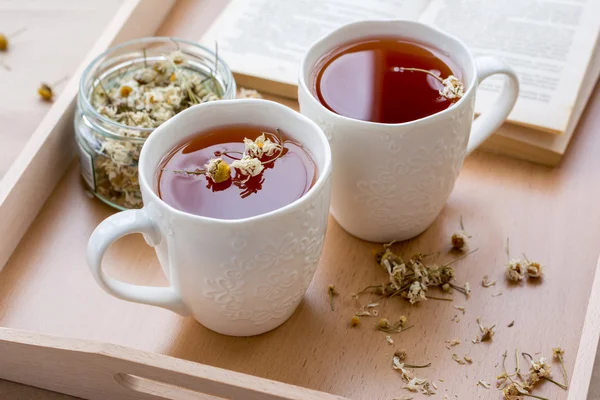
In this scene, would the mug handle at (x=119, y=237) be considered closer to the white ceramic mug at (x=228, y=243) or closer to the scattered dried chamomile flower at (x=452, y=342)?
the white ceramic mug at (x=228, y=243)

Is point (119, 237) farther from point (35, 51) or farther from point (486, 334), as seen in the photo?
point (35, 51)

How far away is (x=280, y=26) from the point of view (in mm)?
Answer: 1296

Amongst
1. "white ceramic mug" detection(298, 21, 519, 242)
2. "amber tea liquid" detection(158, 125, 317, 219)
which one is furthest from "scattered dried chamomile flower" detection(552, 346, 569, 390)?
"amber tea liquid" detection(158, 125, 317, 219)

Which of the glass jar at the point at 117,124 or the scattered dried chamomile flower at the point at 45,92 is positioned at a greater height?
the glass jar at the point at 117,124

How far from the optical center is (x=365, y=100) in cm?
92

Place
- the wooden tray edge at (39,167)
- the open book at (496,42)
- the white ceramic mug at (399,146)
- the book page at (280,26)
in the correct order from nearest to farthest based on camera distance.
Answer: the white ceramic mug at (399,146), the wooden tray edge at (39,167), the open book at (496,42), the book page at (280,26)

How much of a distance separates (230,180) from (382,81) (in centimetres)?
23

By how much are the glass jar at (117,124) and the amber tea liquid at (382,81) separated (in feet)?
0.50

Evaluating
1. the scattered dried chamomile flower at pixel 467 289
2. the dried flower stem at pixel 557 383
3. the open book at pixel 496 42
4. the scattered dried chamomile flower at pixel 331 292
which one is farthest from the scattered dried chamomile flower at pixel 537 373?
the open book at pixel 496 42

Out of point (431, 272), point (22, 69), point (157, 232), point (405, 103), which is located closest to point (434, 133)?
point (405, 103)

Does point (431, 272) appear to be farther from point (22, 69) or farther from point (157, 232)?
point (22, 69)

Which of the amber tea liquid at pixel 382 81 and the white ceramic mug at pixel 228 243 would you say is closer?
the white ceramic mug at pixel 228 243

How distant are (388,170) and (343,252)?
15 centimetres

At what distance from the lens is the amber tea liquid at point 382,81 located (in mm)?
900
